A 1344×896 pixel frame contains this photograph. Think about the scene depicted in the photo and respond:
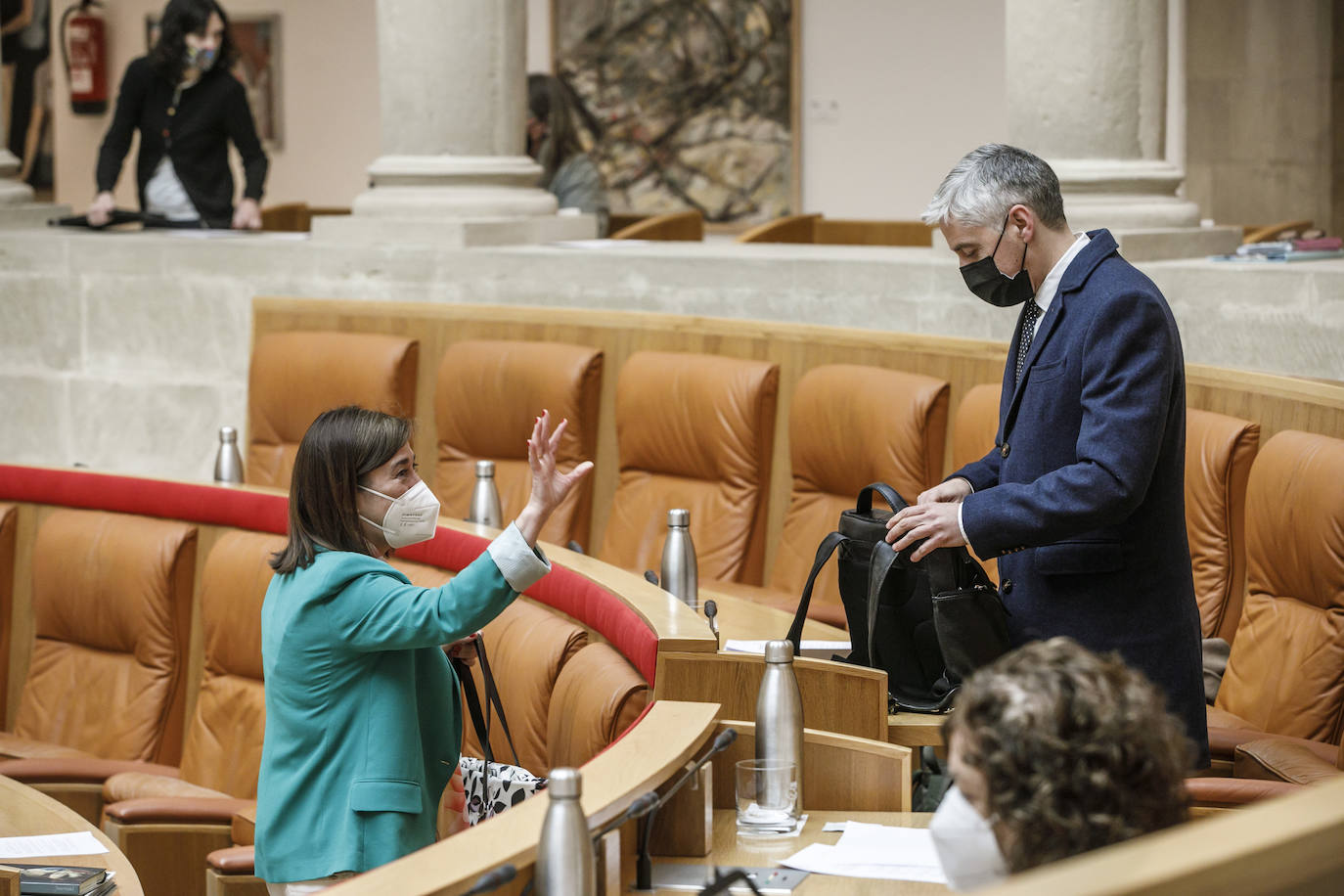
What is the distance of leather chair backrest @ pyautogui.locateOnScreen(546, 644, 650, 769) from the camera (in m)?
2.95

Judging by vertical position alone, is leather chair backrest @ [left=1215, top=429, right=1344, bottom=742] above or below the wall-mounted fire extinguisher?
below

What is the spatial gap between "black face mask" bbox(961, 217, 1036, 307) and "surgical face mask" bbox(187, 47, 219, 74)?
15.9ft

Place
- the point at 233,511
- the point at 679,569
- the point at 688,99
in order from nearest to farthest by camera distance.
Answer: the point at 679,569 → the point at 233,511 → the point at 688,99

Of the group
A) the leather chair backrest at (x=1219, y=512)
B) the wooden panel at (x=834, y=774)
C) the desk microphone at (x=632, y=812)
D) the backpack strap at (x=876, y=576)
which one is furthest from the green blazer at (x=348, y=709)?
the leather chair backrest at (x=1219, y=512)

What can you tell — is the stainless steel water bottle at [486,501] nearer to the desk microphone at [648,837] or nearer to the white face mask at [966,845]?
the desk microphone at [648,837]

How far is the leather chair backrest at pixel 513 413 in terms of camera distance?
548 centimetres

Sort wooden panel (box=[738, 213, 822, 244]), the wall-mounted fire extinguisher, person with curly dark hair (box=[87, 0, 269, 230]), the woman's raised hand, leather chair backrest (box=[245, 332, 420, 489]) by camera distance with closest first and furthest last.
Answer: the woman's raised hand, leather chair backrest (box=[245, 332, 420, 489]), person with curly dark hair (box=[87, 0, 269, 230]), wooden panel (box=[738, 213, 822, 244]), the wall-mounted fire extinguisher

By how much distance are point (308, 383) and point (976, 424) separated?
102 inches

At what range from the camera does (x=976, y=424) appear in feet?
14.6

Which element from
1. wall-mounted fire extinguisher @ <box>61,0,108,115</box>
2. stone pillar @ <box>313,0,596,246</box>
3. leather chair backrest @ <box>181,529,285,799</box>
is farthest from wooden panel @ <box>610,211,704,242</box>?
Answer: wall-mounted fire extinguisher @ <box>61,0,108,115</box>

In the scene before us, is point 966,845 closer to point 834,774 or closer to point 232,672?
point 834,774

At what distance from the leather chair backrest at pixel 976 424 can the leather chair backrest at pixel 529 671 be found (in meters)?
1.40

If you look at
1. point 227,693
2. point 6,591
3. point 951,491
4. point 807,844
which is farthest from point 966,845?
point 6,591

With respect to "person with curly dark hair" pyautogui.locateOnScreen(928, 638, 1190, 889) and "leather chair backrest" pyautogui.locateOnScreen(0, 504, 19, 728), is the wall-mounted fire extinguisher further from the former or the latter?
"person with curly dark hair" pyautogui.locateOnScreen(928, 638, 1190, 889)
